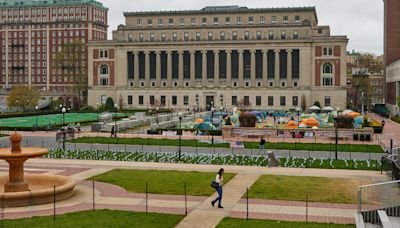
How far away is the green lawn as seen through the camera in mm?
30750

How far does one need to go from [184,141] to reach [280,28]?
76.5 meters

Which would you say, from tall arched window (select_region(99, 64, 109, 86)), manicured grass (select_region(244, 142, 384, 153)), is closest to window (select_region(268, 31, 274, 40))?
tall arched window (select_region(99, 64, 109, 86))

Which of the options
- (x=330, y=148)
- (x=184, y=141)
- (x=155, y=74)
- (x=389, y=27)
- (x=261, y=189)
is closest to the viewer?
(x=261, y=189)

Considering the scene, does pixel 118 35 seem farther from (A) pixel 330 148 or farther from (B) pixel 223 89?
(A) pixel 330 148

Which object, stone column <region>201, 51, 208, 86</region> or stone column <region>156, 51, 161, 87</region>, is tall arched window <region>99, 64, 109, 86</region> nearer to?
stone column <region>156, 51, 161, 87</region>

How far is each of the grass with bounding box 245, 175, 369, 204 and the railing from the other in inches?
214

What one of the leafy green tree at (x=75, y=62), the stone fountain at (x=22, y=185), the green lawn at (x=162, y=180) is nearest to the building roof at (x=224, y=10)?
the leafy green tree at (x=75, y=62)

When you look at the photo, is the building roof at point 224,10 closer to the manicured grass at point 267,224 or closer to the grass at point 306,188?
the grass at point 306,188

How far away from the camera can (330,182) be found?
33688mm

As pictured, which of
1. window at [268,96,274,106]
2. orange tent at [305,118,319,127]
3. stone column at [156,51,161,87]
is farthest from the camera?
stone column at [156,51,161,87]

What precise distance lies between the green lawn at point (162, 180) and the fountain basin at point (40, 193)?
140 inches

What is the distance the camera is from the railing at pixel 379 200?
22.0m

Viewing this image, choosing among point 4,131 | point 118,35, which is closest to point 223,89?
point 118,35

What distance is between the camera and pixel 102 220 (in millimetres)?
23422
